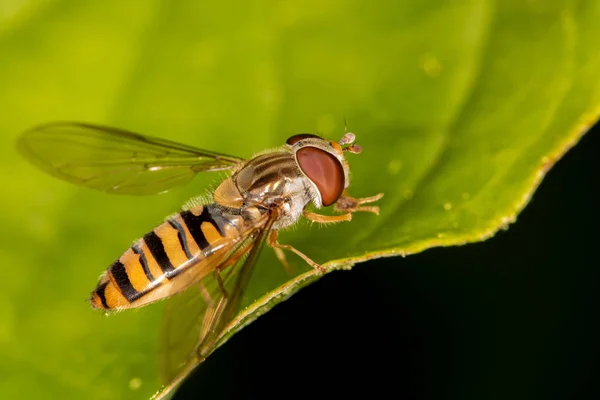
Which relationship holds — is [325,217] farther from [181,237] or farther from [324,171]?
[181,237]

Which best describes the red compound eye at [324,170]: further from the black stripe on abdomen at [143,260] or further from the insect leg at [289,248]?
the black stripe on abdomen at [143,260]

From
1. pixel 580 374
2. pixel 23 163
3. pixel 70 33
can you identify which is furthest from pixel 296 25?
pixel 580 374

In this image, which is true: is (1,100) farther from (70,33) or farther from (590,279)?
(590,279)

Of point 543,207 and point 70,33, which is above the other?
point 70,33

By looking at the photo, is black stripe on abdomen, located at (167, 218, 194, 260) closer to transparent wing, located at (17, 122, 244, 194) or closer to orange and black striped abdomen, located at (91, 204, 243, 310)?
orange and black striped abdomen, located at (91, 204, 243, 310)

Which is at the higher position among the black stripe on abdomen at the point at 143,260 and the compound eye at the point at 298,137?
the compound eye at the point at 298,137

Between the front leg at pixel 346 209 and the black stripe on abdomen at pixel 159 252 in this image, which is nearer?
the front leg at pixel 346 209

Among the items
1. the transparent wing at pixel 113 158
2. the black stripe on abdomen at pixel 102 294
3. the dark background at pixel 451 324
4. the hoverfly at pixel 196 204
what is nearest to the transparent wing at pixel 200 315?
the hoverfly at pixel 196 204

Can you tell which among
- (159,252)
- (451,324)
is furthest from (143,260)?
(451,324)
